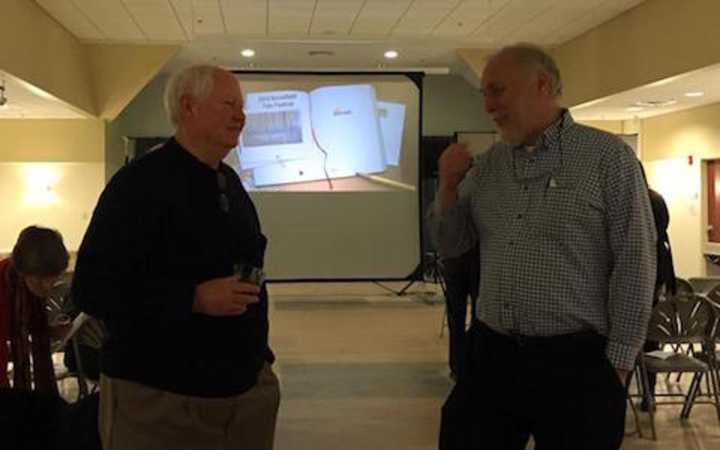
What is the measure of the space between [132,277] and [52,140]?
10.8 m

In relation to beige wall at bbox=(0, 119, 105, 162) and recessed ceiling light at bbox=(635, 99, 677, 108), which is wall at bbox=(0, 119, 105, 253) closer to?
beige wall at bbox=(0, 119, 105, 162)

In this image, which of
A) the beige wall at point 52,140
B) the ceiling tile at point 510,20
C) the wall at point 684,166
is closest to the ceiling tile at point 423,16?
the ceiling tile at point 510,20

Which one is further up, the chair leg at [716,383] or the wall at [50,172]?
the wall at [50,172]

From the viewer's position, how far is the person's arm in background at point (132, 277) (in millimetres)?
1556

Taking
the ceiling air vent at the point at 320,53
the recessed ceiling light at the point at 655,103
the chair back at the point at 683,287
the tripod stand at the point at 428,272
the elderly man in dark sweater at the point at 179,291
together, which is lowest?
the tripod stand at the point at 428,272

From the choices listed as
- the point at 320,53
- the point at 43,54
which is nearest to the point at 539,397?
the point at 43,54

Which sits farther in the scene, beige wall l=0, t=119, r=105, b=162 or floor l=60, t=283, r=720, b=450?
beige wall l=0, t=119, r=105, b=162

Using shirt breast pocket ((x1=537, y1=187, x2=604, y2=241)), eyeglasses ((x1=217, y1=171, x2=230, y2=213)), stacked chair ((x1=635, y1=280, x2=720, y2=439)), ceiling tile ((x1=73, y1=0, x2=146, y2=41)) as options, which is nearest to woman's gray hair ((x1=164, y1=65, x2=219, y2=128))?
eyeglasses ((x1=217, y1=171, x2=230, y2=213))

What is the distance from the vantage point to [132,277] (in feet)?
5.19

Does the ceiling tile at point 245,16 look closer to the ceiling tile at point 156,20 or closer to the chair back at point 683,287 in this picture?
the ceiling tile at point 156,20

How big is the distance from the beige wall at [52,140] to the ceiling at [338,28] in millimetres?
468

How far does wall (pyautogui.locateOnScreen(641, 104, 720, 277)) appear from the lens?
10.4 meters

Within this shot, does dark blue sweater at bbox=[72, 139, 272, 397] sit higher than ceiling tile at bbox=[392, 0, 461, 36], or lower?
lower

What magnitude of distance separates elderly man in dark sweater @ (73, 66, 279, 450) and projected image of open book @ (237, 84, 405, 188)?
7.10 metres
